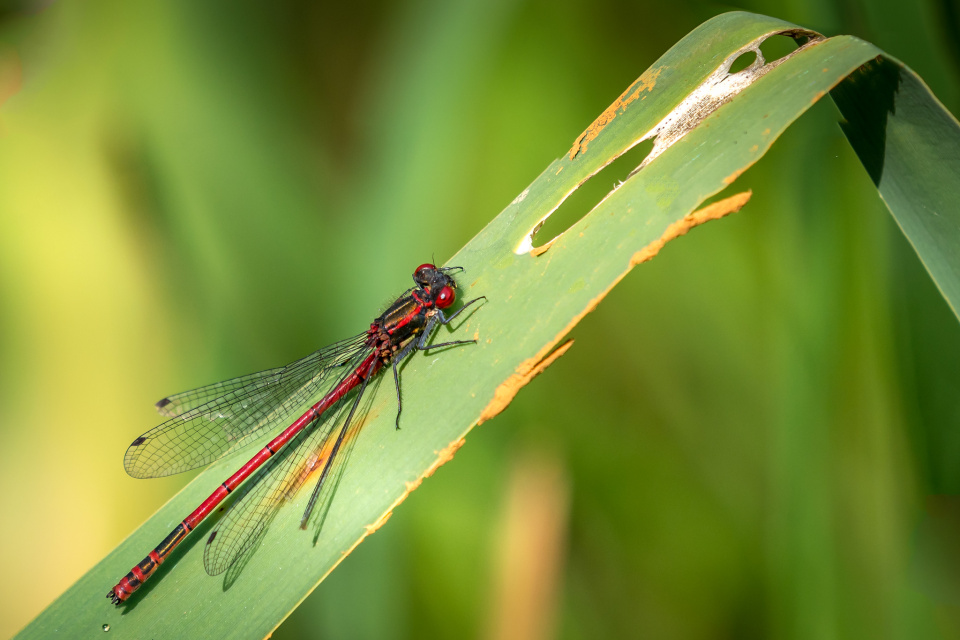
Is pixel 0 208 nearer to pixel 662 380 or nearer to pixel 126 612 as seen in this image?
pixel 126 612

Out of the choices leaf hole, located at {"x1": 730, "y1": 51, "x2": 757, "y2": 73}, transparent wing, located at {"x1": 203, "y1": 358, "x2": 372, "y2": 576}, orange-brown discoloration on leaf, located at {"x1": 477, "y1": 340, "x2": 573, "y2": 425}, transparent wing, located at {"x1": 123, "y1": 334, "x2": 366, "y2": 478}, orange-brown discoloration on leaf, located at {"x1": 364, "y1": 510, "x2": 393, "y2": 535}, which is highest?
transparent wing, located at {"x1": 123, "y1": 334, "x2": 366, "y2": 478}

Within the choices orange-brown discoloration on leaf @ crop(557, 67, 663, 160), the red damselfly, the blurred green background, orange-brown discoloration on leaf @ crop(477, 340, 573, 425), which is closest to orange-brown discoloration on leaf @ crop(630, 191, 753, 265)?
orange-brown discoloration on leaf @ crop(477, 340, 573, 425)

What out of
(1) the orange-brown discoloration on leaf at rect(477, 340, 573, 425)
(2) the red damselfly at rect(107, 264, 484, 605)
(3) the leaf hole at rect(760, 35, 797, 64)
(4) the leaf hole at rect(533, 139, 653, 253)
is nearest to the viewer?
(1) the orange-brown discoloration on leaf at rect(477, 340, 573, 425)

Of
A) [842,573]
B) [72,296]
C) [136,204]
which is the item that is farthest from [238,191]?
[842,573]

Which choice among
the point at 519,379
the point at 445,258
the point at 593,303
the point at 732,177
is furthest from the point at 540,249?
the point at 445,258

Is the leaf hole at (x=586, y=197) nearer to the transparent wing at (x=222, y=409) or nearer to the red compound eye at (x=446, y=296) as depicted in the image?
the red compound eye at (x=446, y=296)

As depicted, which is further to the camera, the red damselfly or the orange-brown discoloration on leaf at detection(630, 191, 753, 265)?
the red damselfly

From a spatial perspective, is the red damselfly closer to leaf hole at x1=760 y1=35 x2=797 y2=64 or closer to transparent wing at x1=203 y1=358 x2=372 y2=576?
transparent wing at x1=203 y1=358 x2=372 y2=576


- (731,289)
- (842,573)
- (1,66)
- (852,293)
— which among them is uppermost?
(1,66)
